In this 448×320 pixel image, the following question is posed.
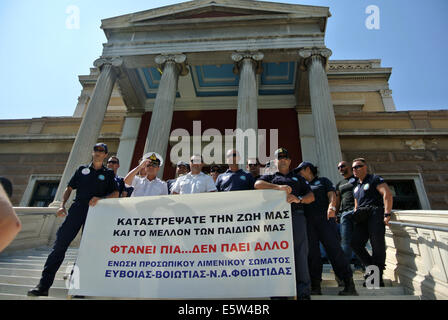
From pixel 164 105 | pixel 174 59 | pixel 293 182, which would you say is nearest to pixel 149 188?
pixel 293 182

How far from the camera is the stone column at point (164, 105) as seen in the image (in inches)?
335

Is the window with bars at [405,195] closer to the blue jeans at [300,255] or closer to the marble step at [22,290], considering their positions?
the blue jeans at [300,255]

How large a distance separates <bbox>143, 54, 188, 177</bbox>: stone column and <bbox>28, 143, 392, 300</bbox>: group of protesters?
15.0ft

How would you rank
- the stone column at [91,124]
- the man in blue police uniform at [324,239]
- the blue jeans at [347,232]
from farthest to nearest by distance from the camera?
the stone column at [91,124], the blue jeans at [347,232], the man in blue police uniform at [324,239]

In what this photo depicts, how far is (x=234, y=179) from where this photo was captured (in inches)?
136

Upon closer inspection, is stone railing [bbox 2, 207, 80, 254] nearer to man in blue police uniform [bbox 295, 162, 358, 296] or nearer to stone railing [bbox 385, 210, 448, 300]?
man in blue police uniform [bbox 295, 162, 358, 296]

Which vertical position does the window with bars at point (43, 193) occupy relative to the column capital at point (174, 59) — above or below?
below

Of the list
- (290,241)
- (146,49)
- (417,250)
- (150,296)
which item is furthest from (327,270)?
(146,49)

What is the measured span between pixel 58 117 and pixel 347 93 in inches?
713

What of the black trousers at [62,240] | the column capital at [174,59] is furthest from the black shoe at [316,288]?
the column capital at [174,59]

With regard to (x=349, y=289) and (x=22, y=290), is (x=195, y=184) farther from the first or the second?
(x=22, y=290)

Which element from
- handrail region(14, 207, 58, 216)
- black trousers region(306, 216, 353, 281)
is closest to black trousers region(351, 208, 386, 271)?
black trousers region(306, 216, 353, 281)

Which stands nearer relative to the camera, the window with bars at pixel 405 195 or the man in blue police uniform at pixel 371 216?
the man in blue police uniform at pixel 371 216
